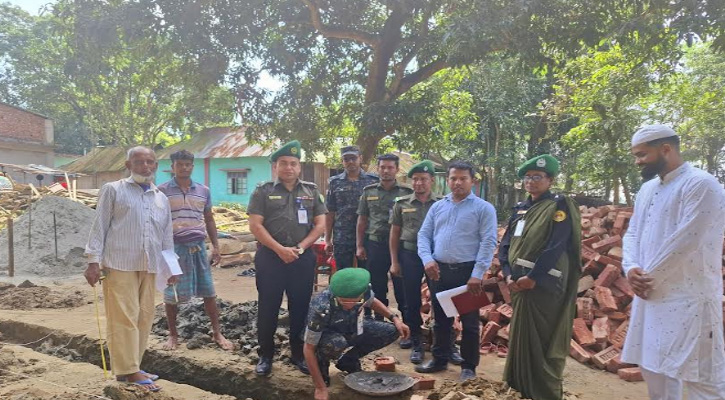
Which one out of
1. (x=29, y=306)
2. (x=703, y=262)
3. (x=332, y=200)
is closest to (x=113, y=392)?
(x=332, y=200)

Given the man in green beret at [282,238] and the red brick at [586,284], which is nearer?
the man in green beret at [282,238]

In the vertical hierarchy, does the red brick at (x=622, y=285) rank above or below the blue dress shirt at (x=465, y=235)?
below

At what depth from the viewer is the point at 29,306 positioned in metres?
7.00

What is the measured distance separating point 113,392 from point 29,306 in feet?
15.0

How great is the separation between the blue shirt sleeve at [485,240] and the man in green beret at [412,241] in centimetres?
74

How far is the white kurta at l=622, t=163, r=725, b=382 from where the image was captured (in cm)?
278

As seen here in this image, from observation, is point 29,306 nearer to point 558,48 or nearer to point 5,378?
point 5,378

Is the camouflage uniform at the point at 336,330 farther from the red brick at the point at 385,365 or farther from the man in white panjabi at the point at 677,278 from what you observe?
the man in white panjabi at the point at 677,278

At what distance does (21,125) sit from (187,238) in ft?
88.0

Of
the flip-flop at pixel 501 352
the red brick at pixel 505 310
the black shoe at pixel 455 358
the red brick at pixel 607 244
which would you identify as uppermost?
the red brick at pixel 607 244

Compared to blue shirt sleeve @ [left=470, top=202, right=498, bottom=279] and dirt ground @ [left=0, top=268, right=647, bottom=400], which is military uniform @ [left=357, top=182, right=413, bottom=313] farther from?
blue shirt sleeve @ [left=470, top=202, right=498, bottom=279]

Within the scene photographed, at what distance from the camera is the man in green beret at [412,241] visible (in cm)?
479

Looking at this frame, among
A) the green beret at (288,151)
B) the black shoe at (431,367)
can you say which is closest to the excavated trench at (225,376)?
the black shoe at (431,367)

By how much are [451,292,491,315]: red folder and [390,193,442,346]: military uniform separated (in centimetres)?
77
